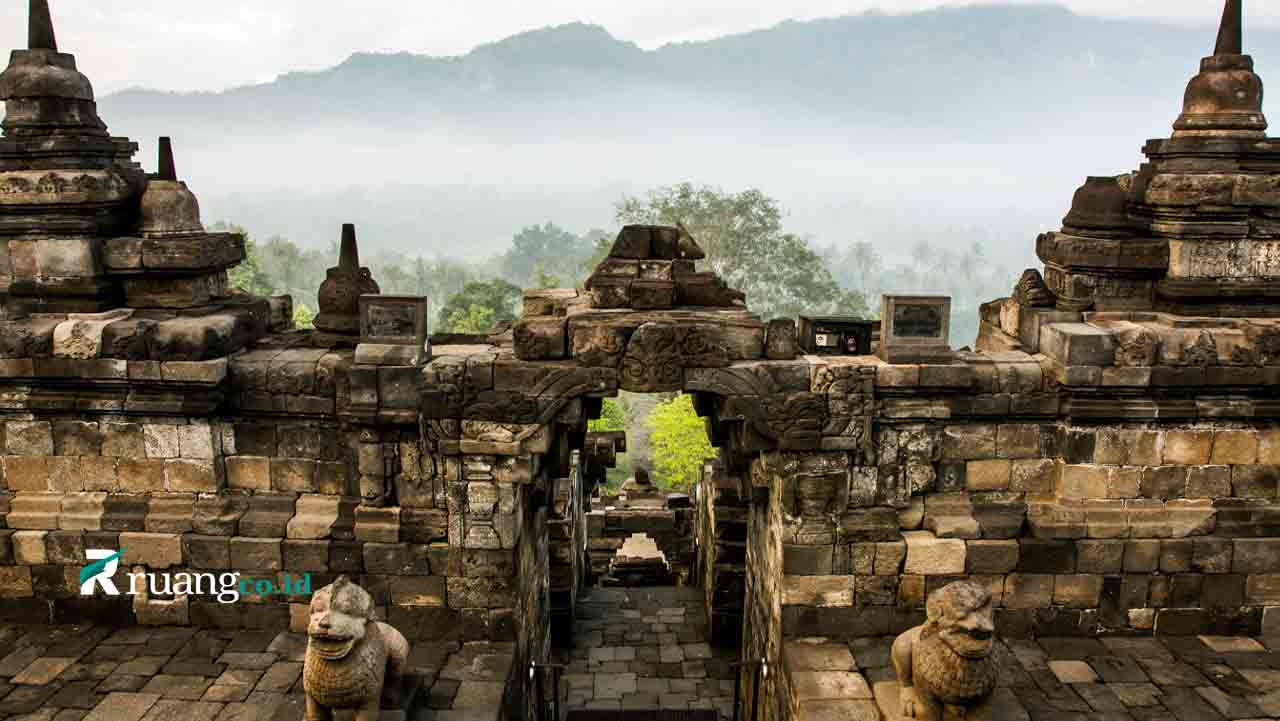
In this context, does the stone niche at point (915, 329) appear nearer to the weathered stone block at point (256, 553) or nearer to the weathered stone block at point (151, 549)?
the weathered stone block at point (256, 553)

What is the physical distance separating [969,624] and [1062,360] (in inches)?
101

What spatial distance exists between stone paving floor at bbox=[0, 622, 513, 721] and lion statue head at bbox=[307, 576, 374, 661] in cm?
71

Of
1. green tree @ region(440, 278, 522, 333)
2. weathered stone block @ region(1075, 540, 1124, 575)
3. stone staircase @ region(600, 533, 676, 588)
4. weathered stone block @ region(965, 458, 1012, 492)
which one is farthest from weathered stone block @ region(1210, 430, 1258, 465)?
green tree @ region(440, 278, 522, 333)

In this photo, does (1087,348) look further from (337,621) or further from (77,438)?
(77,438)

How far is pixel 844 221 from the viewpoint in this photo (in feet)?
614

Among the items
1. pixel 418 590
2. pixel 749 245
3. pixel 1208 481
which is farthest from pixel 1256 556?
pixel 749 245

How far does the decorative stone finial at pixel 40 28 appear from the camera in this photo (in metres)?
7.38

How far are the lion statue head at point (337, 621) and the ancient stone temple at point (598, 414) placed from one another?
4.72 ft

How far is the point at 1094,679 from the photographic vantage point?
6.99m

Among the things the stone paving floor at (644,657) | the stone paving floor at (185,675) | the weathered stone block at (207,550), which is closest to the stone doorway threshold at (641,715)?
the stone paving floor at (644,657)

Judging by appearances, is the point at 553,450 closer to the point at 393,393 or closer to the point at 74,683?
the point at 393,393

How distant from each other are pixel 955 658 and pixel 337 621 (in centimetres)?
385

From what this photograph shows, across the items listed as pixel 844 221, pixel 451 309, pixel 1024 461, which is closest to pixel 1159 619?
pixel 1024 461

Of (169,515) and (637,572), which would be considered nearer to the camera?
(169,515)
